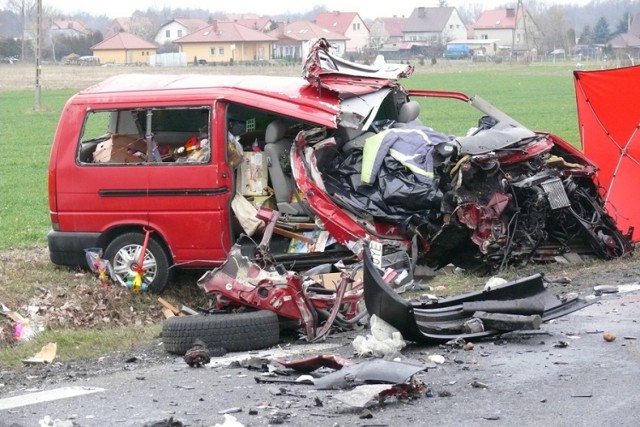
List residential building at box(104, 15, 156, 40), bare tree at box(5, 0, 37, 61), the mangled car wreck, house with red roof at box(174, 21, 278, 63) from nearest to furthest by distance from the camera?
the mangled car wreck, bare tree at box(5, 0, 37, 61), house with red roof at box(174, 21, 278, 63), residential building at box(104, 15, 156, 40)

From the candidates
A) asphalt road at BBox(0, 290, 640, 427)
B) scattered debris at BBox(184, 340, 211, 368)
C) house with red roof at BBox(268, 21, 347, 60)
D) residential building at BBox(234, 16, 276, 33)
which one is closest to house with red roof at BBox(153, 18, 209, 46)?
residential building at BBox(234, 16, 276, 33)

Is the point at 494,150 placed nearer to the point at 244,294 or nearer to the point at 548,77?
the point at 244,294

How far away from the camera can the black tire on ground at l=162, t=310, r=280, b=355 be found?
24.8 ft

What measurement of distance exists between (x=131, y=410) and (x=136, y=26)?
156222 mm

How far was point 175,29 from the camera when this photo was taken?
152 metres

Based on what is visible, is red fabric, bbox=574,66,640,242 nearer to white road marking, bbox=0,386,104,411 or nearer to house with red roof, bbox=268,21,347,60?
white road marking, bbox=0,386,104,411

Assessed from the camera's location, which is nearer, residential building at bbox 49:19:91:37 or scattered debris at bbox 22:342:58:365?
scattered debris at bbox 22:342:58:365

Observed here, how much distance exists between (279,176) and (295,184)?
0.66ft

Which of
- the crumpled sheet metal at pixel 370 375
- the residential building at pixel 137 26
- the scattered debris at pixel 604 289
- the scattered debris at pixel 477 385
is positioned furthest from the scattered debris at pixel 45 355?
the residential building at pixel 137 26

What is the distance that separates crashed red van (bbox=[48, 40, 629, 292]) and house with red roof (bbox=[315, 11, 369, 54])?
135986 mm

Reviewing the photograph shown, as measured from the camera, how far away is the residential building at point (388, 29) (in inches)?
6270

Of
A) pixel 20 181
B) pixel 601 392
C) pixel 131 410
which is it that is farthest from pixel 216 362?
pixel 20 181

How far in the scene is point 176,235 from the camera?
32.6 ft

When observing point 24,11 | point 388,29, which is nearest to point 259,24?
point 388,29
